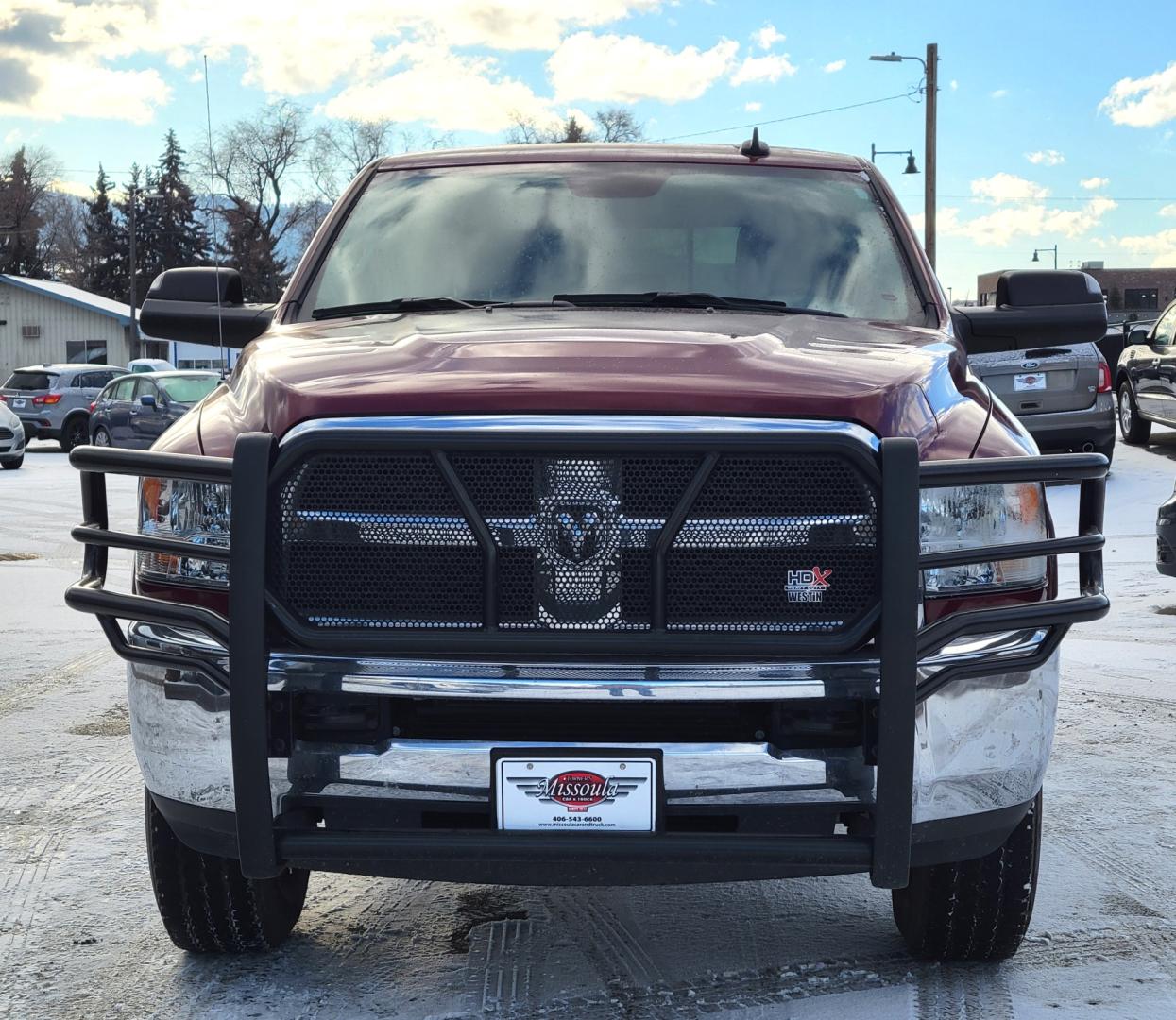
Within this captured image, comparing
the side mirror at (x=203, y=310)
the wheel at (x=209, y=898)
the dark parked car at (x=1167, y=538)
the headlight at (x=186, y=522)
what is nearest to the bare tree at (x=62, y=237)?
the dark parked car at (x=1167, y=538)

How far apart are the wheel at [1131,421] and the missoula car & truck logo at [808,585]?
1900 cm

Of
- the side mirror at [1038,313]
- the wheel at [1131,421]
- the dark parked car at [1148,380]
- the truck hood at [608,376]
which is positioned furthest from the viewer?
the wheel at [1131,421]

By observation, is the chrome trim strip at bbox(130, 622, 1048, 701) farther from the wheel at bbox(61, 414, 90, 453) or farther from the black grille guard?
the wheel at bbox(61, 414, 90, 453)

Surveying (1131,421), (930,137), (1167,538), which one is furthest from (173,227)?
(1167,538)

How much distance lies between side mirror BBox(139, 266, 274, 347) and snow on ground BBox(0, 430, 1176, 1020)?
60.6 inches

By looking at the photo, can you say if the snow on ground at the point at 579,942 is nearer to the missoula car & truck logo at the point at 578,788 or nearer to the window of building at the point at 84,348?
the missoula car & truck logo at the point at 578,788

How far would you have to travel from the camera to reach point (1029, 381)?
1684 centimetres

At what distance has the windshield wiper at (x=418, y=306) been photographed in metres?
3.96

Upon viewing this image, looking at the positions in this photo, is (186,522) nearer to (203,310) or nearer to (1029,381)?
(203,310)

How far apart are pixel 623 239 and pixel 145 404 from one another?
21140mm

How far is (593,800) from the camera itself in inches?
111

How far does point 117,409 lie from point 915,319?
22386 millimetres

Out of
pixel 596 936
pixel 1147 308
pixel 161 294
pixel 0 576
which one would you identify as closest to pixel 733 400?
pixel 596 936

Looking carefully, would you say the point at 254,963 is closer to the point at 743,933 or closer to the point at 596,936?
the point at 596,936
